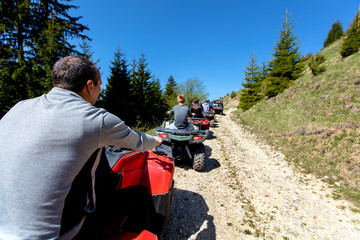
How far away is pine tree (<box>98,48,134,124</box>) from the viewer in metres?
14.2

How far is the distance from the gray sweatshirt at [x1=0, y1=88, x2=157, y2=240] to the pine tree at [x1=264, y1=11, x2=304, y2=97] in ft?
58.0

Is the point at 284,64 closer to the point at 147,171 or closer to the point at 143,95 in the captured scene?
the point at 143,95

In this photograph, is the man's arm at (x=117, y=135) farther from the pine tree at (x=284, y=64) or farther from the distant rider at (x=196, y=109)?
the pine tree at (x=284, y=64)

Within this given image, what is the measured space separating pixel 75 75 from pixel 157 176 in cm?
138

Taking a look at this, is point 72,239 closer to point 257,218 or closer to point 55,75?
point 55,75

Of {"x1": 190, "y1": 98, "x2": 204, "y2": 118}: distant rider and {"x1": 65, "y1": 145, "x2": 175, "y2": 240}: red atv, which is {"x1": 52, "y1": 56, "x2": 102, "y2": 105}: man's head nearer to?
{"x1": 65, "y1": 145, "x2": 175, "y2": 240}: red atv

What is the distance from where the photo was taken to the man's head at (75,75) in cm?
106

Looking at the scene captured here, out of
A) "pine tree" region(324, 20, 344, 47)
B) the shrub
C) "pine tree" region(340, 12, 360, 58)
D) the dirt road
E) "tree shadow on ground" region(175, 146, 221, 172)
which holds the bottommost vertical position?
the dirt road

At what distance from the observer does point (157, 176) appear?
1.90 m

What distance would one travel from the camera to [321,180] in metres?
3.99

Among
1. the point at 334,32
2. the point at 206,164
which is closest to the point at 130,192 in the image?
the point at 206,164

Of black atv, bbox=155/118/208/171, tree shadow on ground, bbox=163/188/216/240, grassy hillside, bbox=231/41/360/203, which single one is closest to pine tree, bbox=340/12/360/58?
grassy hillside, bbox=231/41/360/203

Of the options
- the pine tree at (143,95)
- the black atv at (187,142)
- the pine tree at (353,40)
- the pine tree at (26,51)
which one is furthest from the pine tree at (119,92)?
the pine tree at (353,40)

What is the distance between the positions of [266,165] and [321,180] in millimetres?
1301
